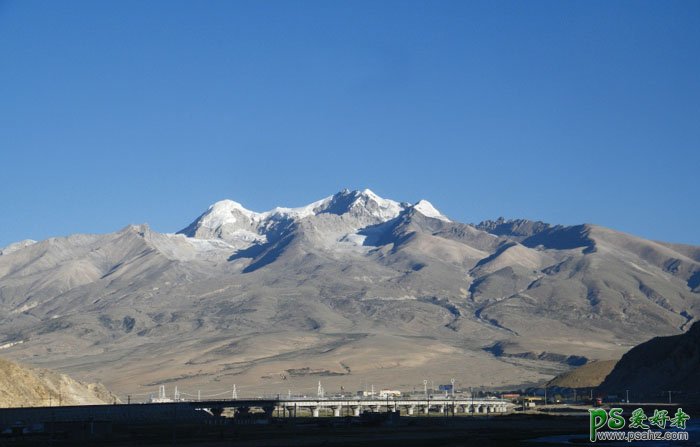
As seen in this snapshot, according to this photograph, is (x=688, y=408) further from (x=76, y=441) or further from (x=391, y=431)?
(x=76, y=441)

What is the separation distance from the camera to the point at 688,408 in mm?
159250

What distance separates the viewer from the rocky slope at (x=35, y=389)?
15380 cm

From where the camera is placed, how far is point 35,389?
162 metres

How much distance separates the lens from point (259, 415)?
567 ft

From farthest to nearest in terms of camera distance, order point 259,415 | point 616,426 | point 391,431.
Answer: point 259,415 → point 391,431 → point 616,426

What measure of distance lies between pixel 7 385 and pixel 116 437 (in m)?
50.9

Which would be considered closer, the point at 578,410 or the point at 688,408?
the point at 688,408

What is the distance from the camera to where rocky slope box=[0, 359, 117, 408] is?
153800mm

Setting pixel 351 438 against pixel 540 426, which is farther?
pixel 540 426

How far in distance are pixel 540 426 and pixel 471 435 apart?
22.5 m

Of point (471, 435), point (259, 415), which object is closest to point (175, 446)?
point (471, 435)

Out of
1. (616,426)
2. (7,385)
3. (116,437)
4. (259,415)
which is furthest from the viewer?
(259,415)

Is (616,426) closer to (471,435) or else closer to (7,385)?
(471,435)

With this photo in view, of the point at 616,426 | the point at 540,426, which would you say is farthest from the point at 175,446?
the point at 540,426
